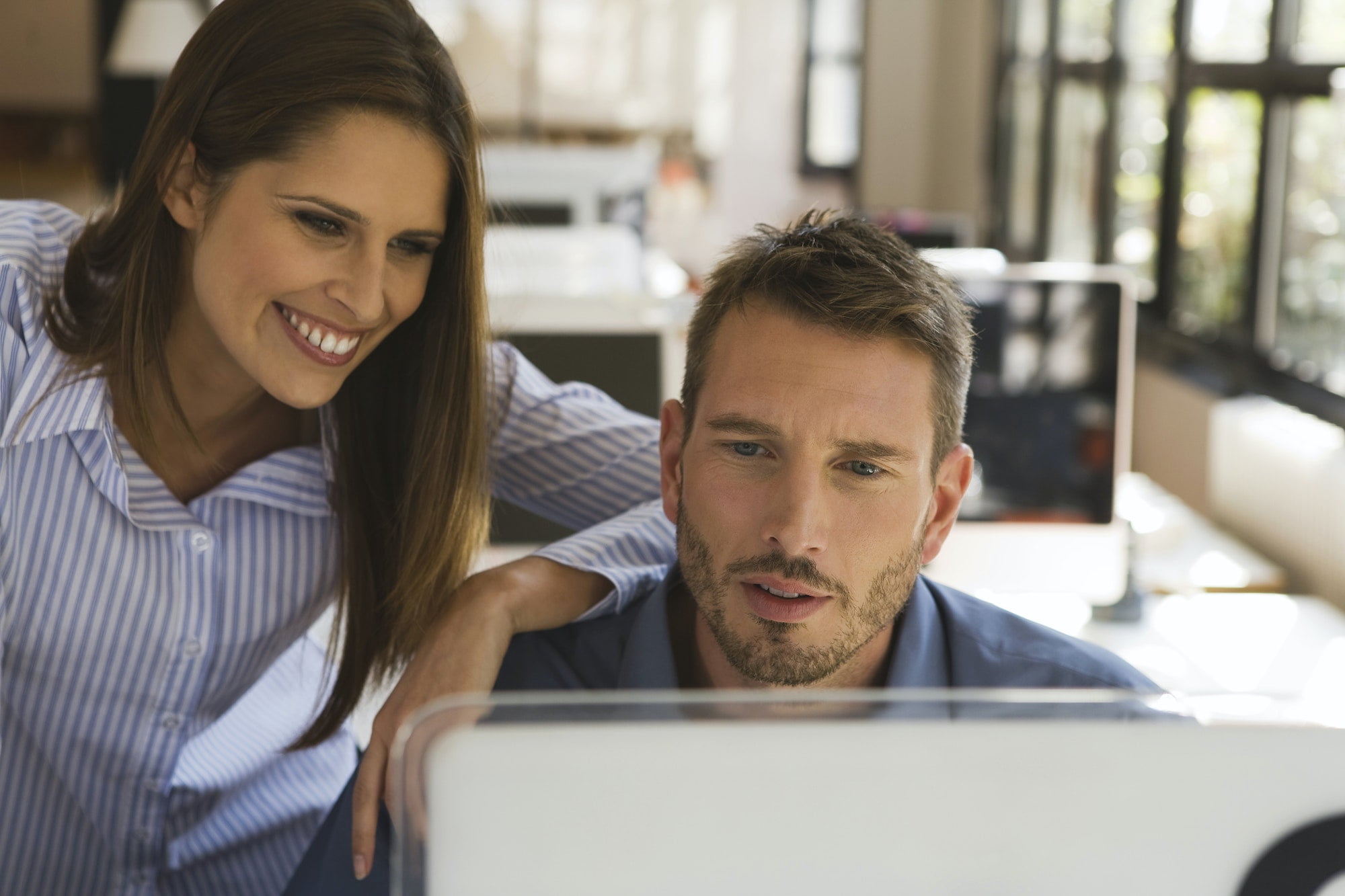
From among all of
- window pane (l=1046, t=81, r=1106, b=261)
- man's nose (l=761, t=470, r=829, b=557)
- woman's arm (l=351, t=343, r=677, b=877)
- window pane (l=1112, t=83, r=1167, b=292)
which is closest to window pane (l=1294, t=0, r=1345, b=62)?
window pane (l=1112, t=83, r=1167, b=292)

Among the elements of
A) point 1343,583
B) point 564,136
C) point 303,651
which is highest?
point 564,136

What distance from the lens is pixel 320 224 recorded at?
3.38 ft

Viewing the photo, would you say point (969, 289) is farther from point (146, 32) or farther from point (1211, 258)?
point (146, 32)

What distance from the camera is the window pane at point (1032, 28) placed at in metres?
6.07

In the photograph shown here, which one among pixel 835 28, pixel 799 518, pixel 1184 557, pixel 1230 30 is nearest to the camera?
pixel 799 518

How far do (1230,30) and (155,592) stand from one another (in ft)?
12.4

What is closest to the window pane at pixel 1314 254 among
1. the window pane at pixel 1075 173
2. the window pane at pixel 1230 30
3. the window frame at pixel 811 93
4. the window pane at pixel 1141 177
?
the window pane at pixel 1230 30

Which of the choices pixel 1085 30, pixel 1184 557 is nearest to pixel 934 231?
pixel 1085 30

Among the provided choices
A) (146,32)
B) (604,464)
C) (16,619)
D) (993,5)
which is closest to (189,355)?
(16,619)

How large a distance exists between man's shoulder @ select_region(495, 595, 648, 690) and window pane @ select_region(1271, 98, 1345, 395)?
2.59 metres

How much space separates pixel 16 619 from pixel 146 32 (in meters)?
4.52

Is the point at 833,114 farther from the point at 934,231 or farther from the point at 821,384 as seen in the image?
the point at 821,384

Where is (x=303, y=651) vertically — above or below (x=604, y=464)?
below

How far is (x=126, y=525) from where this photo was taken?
1.08 meters
